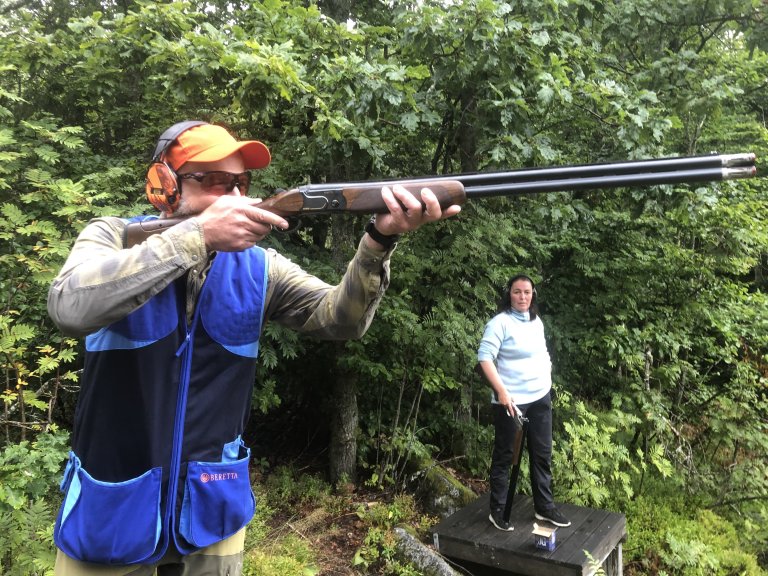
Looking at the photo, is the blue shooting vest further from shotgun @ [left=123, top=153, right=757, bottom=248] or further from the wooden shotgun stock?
shotgun @ [left=123, top=153, right=757, bottom=248]

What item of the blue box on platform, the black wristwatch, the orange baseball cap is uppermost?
the orange baseball cap

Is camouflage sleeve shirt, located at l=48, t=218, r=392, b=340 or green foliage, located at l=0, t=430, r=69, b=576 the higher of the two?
camouflage sleeve shirt, located at l=48, t=218, r=392, b=340

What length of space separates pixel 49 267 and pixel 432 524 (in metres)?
4.20

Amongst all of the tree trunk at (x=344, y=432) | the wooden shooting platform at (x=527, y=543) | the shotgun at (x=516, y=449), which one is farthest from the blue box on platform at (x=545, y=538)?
the tree trunk at (x=344, y=432)

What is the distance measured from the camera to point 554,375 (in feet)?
23.5

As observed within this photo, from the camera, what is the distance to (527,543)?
4.49 meters

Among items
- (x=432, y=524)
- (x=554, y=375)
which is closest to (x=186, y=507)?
(x=432, y=524)

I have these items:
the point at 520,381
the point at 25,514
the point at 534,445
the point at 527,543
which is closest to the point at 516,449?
the point at 534,445

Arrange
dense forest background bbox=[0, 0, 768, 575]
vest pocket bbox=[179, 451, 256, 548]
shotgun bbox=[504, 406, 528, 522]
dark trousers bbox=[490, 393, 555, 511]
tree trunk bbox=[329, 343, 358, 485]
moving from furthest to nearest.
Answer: tree trunk bbox=[329, 343, 358, 485]
dark trousers bbox=[490, 393, 555, 511]
shotgun bbox=[504, 406, 528, 522]
dense forest background bbox=[0, 0, 768, 575]
vest pocket bbox=[179, 451, 256, 548]

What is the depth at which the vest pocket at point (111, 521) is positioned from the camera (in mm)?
1525

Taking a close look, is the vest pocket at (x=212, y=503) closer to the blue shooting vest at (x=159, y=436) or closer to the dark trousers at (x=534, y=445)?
the blue shooting vest at (x=159, y=436)

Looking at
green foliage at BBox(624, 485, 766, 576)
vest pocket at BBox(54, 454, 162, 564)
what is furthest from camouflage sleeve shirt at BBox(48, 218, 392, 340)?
green foliage at BBox(624, 485, 766, 576)

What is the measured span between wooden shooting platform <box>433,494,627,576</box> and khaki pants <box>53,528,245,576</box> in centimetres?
326

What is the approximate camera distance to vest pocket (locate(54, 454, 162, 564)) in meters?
1.53
